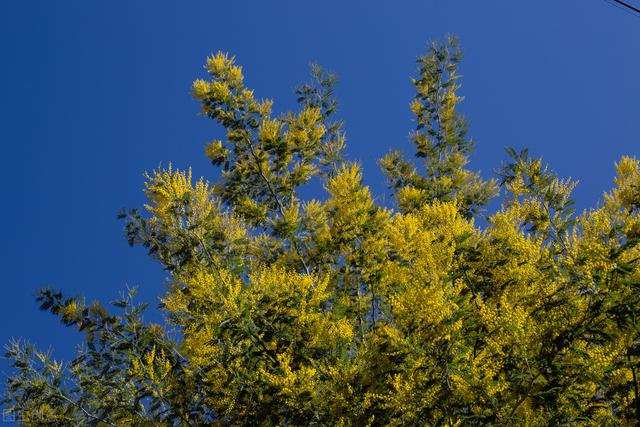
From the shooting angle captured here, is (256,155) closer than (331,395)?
No

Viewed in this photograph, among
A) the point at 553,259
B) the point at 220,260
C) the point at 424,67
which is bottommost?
the point at 553,259

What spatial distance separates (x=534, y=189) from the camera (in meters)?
8.92

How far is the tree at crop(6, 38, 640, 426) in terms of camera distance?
6.27 m

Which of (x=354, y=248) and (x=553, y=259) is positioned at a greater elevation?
(x=354, y=248)

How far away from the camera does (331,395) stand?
7.25m

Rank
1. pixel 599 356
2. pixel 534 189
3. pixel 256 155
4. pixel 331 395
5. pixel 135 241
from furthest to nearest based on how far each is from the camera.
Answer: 1. pixel 256 155
2. pixel 135 241
3. pixel 534 189
4. pixel 331 395
5. pixel 599 356

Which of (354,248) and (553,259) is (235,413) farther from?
(553,259)

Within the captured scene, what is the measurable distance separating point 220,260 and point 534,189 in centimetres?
503

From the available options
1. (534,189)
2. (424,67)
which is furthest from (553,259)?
(424,67)

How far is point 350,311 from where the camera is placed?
9.25 m

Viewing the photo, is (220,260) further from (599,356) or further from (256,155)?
(599,356)

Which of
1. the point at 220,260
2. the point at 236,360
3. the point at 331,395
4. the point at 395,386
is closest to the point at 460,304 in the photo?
the point at 395,386

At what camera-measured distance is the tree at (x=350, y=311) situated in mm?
6270

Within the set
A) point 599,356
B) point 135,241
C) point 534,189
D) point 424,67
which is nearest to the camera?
point 599,356
